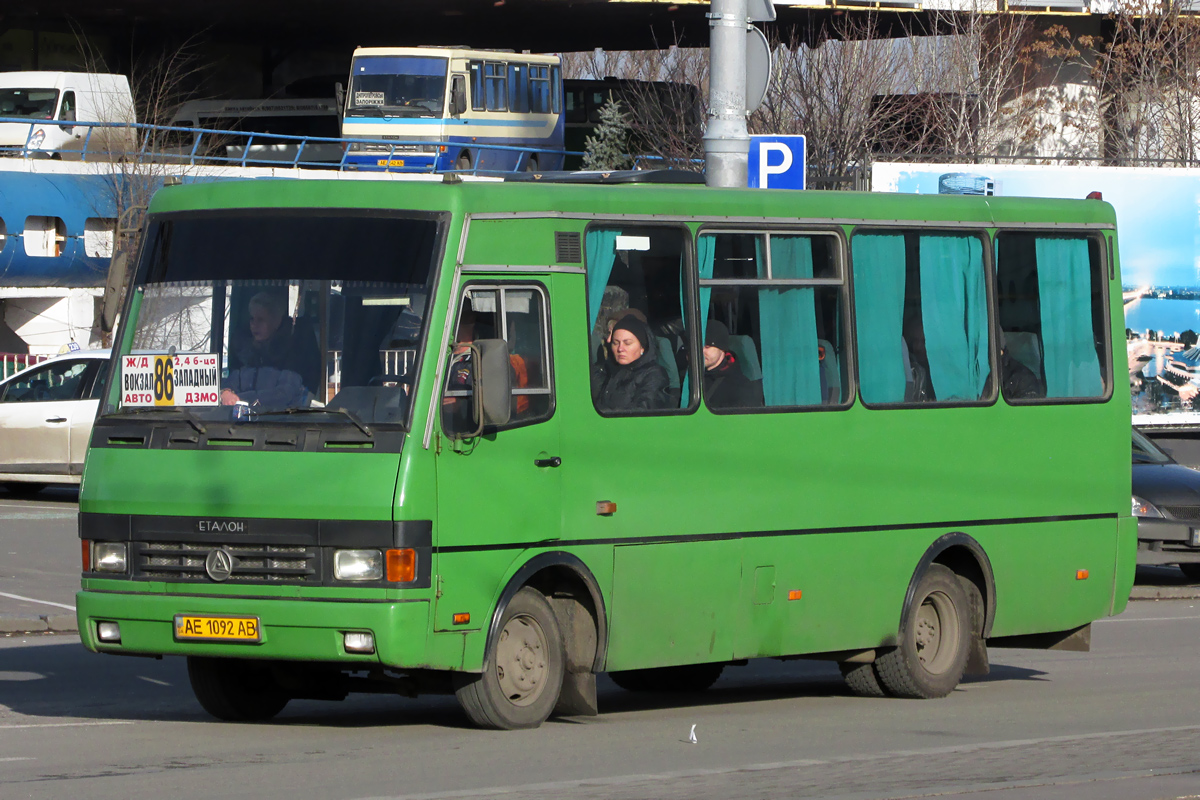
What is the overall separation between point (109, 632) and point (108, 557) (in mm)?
356

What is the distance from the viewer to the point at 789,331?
10.7 metres

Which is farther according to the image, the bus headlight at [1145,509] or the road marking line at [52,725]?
the bus headlight at [1145,509]

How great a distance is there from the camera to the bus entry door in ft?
28.8

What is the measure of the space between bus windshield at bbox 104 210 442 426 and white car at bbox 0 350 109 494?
1346cm

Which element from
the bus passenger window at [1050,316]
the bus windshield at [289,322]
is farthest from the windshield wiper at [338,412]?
the bus passenger window at [1050,316]

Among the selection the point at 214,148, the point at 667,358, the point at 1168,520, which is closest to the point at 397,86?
the point at 214,148

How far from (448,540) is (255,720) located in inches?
71.5

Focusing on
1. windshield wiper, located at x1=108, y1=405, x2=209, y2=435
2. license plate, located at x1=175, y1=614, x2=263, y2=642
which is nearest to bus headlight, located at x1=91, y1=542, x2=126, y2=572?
license plate, located at x1=175, y1=614, x2=263, y2=642

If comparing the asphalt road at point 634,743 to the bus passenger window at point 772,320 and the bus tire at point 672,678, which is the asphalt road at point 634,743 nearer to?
the bus tire at point 672,678

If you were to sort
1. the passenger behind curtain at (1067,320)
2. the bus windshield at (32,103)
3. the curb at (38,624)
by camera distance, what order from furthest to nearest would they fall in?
the bus windshield at (32,103)
the curb at (38,624)
the passenger behind curtain at (1067,320)

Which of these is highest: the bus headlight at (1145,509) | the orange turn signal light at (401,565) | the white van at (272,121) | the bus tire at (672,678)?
the white van at (272,121)

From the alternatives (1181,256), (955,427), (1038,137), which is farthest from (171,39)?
(955,427)

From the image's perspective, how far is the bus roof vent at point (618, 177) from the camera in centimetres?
1081

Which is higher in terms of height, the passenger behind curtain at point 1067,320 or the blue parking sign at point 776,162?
the blue parking sign at point 776,162
